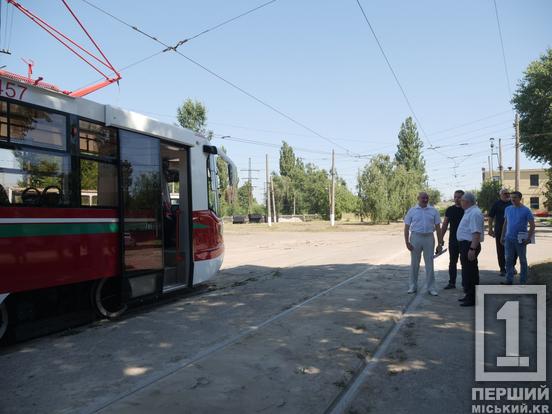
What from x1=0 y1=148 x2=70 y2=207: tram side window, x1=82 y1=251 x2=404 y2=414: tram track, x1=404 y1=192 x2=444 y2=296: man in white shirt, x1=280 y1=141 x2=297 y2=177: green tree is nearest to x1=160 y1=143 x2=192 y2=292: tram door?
x1=82 y1=251 x2=404 y2=414: tram track

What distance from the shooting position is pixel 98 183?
6.75 metres

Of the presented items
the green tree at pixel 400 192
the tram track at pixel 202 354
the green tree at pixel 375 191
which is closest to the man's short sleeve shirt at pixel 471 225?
the tram track at pixel 202 354

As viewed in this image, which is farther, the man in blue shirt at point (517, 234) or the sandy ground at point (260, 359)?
the man in blue shirt at point (517, 234)

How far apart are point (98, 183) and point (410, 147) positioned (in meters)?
70.8

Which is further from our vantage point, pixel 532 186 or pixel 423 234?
pixel 532 186

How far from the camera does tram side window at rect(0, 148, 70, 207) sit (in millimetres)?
5473

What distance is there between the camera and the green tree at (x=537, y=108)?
113 ft

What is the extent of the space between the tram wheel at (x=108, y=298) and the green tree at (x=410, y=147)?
227ft

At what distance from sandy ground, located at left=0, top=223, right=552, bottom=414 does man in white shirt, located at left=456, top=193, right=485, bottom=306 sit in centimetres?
34

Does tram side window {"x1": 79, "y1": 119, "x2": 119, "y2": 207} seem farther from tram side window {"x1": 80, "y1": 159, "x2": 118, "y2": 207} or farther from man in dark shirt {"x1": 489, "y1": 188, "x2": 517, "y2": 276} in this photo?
man in dark shirt {"x1": 489, "y1": 188, "x2": 517, "y2": 276}

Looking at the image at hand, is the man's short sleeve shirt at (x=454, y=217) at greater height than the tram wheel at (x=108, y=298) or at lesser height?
greater

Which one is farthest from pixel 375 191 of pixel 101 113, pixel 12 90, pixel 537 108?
pixel 12 90

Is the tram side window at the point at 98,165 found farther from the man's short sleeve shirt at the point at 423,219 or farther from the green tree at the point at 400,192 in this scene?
the green tree at the point at 400,192

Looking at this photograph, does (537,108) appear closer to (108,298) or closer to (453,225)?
(453,225)
